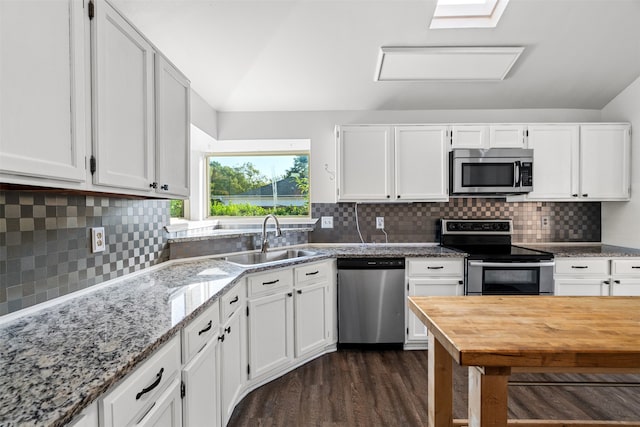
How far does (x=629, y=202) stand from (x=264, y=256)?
11.7 ft

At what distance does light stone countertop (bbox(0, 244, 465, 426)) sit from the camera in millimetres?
685

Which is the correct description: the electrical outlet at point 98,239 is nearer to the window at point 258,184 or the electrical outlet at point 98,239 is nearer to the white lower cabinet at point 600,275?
the window at point 258,184

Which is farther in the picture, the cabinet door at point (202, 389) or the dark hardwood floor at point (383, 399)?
the dark hardwood floor at point (383, 399)

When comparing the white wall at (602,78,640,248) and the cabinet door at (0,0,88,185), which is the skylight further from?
the cabinet door at (0,0,88,185)

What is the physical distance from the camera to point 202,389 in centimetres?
142

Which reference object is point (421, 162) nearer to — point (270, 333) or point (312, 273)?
point (312, 273)

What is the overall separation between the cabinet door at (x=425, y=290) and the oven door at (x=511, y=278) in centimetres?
13

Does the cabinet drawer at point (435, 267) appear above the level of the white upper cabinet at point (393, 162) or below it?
below

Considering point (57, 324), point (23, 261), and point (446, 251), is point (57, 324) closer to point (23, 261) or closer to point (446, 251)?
point (23, 261)

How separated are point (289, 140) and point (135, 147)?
2124 mm

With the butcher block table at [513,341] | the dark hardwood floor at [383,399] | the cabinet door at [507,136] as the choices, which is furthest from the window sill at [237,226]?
the cabinet door at [507,136]

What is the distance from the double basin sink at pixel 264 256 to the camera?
273 centimetres

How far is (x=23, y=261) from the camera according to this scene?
125 cm

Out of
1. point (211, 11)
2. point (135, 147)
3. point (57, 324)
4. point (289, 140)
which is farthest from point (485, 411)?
point (289, 140)
